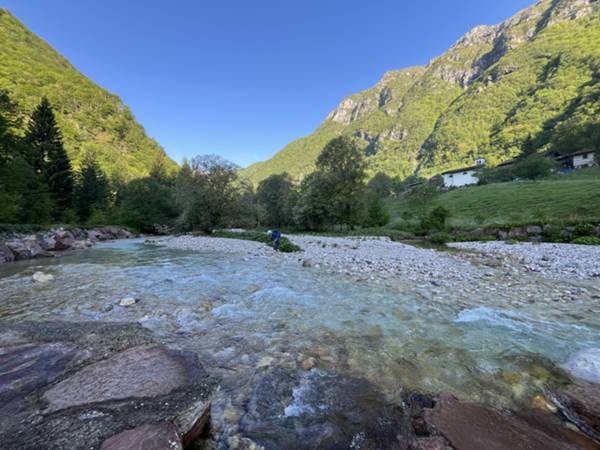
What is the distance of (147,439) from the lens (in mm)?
1492

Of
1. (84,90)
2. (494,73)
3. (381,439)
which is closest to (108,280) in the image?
(381,439)

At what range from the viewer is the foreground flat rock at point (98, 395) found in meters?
1.56

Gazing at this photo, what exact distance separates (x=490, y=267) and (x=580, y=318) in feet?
16.9

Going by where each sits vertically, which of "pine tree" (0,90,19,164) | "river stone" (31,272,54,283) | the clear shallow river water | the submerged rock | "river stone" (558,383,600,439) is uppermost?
"pine tree" (0,90,19,164)

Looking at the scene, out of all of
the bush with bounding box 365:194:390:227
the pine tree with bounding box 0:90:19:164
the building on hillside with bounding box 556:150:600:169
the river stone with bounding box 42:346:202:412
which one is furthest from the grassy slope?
the pine tree with bounding box 0:90:19:164

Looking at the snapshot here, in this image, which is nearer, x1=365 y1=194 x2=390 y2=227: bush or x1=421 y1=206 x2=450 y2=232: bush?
x1=421 y1=206 x2=450 y2=232: bush

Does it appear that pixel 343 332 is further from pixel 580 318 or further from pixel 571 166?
pixel 571 166

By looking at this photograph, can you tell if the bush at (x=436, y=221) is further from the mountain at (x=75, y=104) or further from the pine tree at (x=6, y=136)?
the mountain at (x=75, y=104)

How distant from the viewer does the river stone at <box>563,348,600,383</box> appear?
279 cm

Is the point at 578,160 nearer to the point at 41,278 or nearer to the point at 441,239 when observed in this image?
the point at 441,239

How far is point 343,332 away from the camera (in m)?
4.05

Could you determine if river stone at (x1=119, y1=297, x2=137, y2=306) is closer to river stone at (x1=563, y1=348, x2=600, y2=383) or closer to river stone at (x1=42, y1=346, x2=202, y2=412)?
river stone at (x1=42, y1=346, x2=202, y2=412)

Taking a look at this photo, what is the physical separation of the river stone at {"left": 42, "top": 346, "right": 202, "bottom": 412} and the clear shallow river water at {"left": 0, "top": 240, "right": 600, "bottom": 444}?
0.54 metres

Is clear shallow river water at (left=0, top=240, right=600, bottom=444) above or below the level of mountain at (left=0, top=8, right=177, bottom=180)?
below
